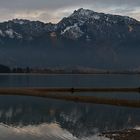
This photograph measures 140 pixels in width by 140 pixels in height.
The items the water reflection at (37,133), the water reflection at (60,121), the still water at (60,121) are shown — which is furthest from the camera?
the water reflection at (60,121)

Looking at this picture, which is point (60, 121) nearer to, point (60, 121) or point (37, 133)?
point (60, 121)

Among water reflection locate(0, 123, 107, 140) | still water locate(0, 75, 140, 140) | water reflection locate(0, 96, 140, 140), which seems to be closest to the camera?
water reflection locate(0, 123, 107, 140)

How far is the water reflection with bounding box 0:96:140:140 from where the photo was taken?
52000 millimetres

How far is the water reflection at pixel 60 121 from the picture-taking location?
5200 cm

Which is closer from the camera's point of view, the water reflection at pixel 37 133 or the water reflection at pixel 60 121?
the water reflection at pixel 37 133

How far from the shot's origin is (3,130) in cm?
5359

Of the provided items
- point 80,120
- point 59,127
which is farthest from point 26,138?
point 80,120

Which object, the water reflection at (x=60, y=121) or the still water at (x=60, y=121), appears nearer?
the still water at (x=60, y=121)

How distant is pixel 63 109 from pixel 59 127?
24814 mm

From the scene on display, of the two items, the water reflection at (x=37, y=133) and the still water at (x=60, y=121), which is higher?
the water reflection at (x=37, y=133)

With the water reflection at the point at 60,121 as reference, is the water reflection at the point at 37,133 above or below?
above

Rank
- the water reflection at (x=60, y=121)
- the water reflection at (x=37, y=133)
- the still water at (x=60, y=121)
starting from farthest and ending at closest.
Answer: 1. the water reflection at (x=60, y=121)
2. the still water at (x=60, y=121)
3. the water reflection at (x=37, y=133)

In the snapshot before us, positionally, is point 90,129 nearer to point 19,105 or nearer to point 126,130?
point 126,130

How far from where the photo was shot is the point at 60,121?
67000 mm
